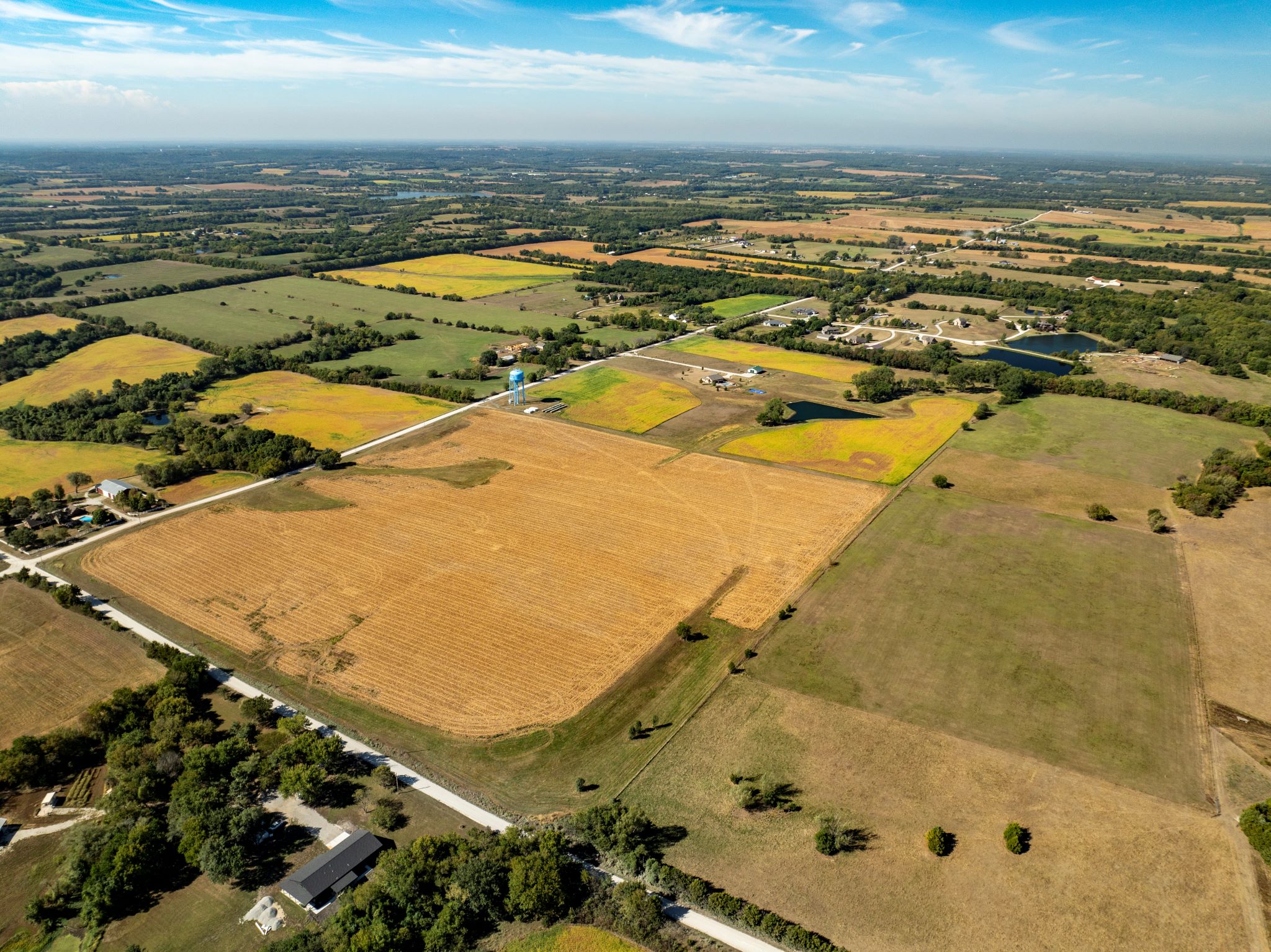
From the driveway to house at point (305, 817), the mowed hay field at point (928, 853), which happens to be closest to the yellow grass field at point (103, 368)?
the driveway to house at point (305, 817)

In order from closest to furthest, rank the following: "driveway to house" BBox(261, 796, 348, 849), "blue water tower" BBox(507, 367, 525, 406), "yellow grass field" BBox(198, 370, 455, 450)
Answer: "driveway to house" BBox(261, 796, 348, 849) → "yellow grass field" BBox(198, 370, 455, 450) → "blue water tower" BBox(507, 367, 525, 406)

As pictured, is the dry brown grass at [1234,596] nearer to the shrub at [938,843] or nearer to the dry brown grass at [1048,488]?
the dry brown grass at [1048,488]

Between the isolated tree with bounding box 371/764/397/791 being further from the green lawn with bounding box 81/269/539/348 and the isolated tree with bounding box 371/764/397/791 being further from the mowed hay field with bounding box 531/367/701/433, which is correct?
the green lawn with bounding box 81/269/539/348

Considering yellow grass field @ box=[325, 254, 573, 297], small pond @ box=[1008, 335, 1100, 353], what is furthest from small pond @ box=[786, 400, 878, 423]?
yellow grass field @ box=[325, 254, 573, 297]

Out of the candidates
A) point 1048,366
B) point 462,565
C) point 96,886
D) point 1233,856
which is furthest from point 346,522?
point 1048,366

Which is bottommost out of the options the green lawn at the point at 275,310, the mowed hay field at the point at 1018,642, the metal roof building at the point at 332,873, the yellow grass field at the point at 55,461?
the metal roof building at the point at 332,873

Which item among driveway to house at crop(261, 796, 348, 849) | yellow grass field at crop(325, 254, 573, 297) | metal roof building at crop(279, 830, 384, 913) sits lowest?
driveway to house at crop(261, 796, 348, 849)
